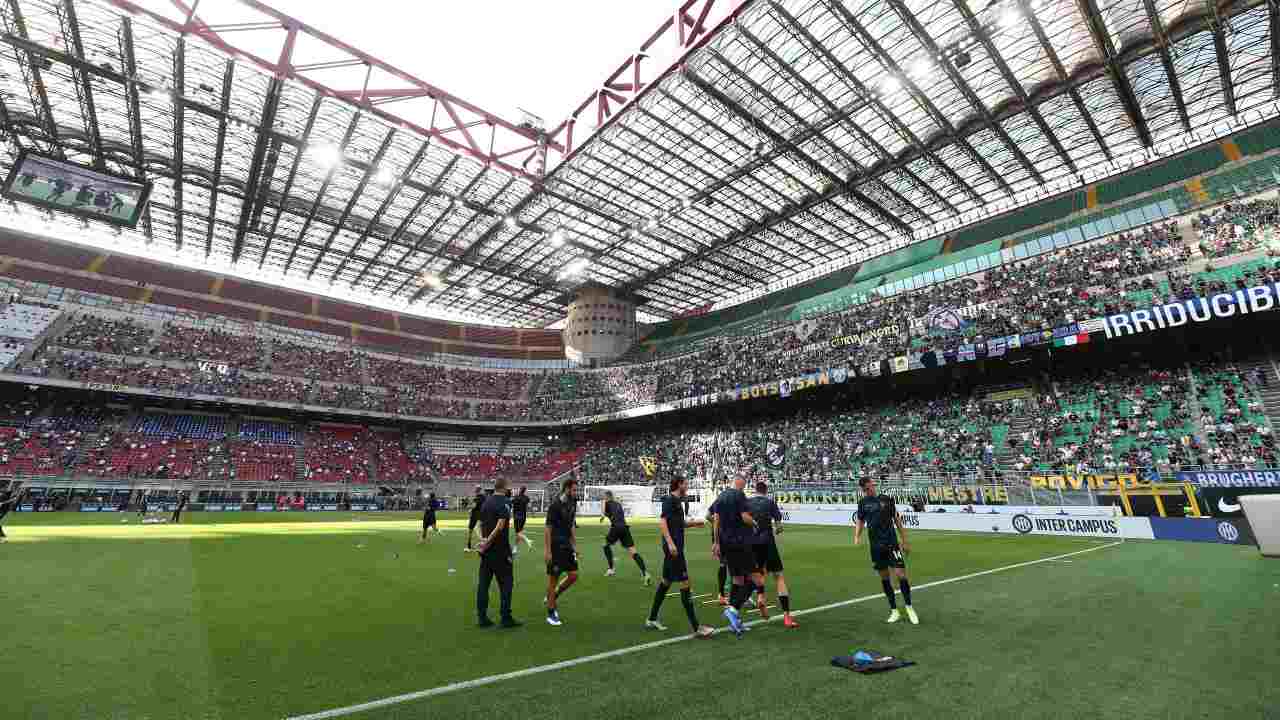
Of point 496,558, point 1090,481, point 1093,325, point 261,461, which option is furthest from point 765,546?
point 261,461

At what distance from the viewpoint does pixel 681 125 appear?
2575cm

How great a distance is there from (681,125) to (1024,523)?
2202 cm

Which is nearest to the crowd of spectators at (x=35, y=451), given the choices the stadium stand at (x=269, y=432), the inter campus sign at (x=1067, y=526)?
the stadium stand at (x=269, y=432)

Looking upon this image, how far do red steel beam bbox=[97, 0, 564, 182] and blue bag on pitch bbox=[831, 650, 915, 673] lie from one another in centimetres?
2495

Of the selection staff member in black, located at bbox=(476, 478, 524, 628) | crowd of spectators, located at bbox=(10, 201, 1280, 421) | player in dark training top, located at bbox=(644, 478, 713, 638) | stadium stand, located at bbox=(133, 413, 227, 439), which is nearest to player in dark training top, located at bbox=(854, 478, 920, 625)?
player in dark training top, located at bbox=(644, 478, 713, 638)

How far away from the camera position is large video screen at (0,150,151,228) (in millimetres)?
22719

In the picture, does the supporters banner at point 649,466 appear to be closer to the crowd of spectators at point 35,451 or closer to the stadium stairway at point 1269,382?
the stadium stairway at point 1269,382

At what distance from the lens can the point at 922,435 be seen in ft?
105

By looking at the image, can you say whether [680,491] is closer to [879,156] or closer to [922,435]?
[879,156]

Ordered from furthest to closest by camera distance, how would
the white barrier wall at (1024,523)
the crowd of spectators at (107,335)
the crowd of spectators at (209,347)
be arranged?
the crowd of spectators at (209,347)
the crowd of spectators at (107,335)
the white barrier wall at (1024,523)

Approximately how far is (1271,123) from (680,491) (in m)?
40.7

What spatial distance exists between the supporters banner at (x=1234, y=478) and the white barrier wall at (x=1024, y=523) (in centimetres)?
274

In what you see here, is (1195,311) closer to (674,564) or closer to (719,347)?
(674,564)

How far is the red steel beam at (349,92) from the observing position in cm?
1842
